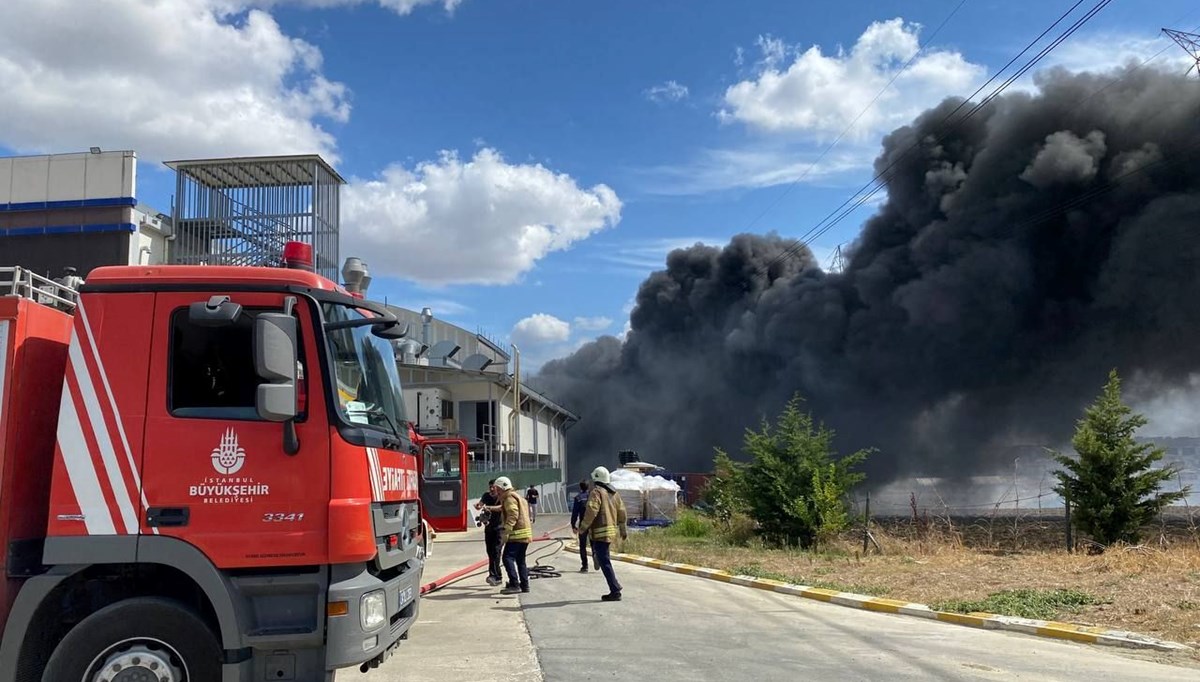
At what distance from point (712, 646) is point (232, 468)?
453cm

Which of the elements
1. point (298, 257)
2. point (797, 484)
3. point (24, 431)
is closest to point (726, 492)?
point (797, 484)

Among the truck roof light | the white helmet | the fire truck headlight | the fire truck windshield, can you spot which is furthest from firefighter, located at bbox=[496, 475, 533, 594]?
the fire truck headlight

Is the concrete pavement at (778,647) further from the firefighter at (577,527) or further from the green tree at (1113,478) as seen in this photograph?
the green tree at (1113,478)

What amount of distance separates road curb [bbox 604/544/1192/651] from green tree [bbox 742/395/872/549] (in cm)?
452

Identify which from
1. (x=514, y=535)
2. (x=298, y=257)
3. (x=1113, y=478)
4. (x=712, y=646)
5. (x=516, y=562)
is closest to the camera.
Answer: (x=298, y=257)

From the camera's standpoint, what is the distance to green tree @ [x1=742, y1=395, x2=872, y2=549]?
16.2 m

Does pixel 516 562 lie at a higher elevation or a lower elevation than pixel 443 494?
lower

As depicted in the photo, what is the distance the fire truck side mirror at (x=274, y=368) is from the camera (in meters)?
4.17

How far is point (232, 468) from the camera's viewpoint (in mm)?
4363

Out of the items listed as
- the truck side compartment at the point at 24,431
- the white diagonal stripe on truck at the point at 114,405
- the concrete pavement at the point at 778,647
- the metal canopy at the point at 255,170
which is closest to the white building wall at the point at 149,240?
the metal canopy at the point at 255,170

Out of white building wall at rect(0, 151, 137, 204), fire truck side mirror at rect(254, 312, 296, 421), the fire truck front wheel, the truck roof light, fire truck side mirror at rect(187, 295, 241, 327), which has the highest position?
white building wall at rect(0, 151, 137, 204)

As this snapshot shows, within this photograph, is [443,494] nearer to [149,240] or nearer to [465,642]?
[465,642]

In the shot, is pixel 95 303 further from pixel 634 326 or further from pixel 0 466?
pixel 634 326

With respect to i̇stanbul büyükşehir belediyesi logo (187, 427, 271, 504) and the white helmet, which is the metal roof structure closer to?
the white helmet
